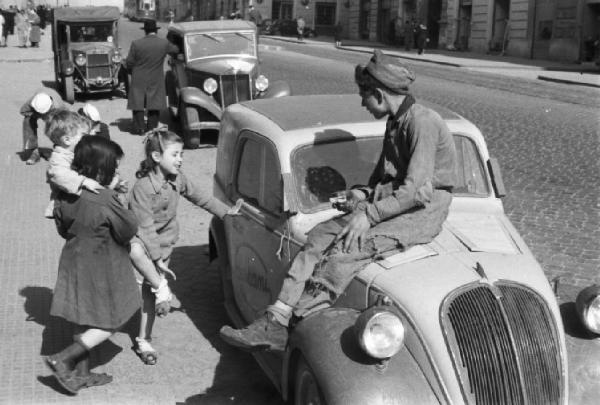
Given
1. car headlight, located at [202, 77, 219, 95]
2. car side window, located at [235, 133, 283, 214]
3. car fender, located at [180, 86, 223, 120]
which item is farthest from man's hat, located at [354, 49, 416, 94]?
car headlight, located at [202, 77, 219, 95]

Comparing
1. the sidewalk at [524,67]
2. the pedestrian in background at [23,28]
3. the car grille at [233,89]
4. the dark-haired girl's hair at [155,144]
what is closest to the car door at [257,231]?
the dark-haired girl's hair at [155,144]

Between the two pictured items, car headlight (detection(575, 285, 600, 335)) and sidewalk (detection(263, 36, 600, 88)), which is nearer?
car headlight (detection(575, 285, 600, 335))

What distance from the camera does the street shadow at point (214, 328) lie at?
198 inches

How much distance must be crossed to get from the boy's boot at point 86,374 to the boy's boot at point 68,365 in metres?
0.05

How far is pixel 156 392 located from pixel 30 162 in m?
7.96

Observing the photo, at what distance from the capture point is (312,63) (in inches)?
1128

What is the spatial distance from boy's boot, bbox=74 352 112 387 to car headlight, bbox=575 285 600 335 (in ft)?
9.13

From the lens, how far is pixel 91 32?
19516 millimetres

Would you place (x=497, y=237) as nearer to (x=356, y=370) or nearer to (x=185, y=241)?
(x=356, y=370)

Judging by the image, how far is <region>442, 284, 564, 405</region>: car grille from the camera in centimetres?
368

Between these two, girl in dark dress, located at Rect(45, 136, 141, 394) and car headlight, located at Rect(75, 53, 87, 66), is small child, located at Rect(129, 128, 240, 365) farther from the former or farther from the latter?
car headlight, located at Rect(75, 53, 87, 66)

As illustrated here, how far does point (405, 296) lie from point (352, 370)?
0.45 m

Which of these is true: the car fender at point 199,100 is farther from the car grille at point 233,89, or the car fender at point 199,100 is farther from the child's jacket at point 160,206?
the child's jacket at point 160,206

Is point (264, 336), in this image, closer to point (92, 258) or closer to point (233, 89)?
point (92, 258)
